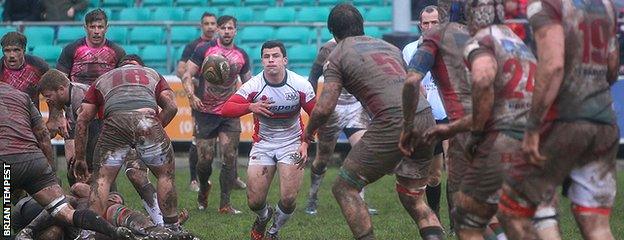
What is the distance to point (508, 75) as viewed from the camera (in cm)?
780

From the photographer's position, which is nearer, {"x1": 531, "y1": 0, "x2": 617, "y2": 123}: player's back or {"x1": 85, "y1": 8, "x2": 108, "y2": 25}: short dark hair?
{"x1": 531, "y1": 0, "x2": 617, "y2": 123}: player's back

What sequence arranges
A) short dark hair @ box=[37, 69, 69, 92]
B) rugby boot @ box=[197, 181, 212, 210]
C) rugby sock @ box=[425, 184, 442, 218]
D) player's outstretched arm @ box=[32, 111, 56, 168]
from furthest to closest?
1. rugby boot @ box=[197, 181, 212, 210]
2. rugby sock @ box=[425, 184, 442, 218]
3. short dark hair @ box=[37, 69, 69, 92]
4. player's outstretched arm @ box=[32, 111, 56, 168]

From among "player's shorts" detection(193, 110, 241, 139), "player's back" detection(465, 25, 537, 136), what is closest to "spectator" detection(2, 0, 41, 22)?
"player's shorts" detection(193, 110, 241, 139)

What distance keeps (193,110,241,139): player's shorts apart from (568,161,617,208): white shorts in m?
7.82

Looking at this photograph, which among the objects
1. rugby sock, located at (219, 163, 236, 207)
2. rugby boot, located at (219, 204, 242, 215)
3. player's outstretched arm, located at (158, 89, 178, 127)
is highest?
player's outstretched arm, located at (158, 89, 178, 127)

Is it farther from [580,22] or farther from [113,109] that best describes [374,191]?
[580,22]

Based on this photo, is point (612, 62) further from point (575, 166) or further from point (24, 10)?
point (24, 10)

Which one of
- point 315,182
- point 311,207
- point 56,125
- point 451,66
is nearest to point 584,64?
point 451,66

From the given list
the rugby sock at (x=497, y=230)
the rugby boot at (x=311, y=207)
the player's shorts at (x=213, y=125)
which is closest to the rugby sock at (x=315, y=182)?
the rugby boot at (x=311, y=207)

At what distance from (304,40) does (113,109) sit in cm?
968

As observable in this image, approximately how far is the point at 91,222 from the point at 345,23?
247 cm

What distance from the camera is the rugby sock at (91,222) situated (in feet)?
33.9

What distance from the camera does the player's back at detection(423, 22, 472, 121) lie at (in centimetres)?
871

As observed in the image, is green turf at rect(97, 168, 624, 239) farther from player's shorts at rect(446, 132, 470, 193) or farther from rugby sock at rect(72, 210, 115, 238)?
player's shorts at rect(446, 132, 470, 193)
